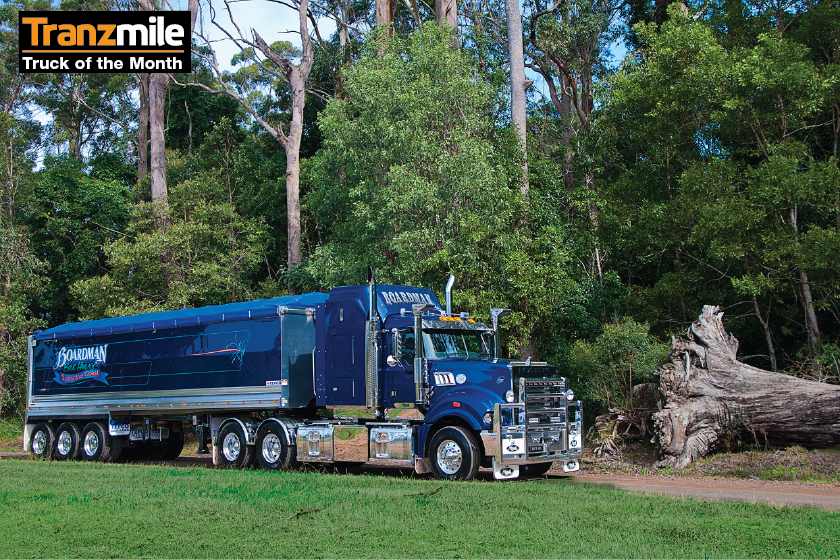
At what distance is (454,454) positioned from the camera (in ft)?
47.0

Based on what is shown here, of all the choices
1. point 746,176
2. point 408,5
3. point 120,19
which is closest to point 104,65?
point 120,19

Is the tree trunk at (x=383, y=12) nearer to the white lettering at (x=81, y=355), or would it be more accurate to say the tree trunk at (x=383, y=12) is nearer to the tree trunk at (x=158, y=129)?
the tree trunk at (x=158, y=129)

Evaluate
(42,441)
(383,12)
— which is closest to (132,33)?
(383,12)

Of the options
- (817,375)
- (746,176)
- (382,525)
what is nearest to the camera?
(382,525)

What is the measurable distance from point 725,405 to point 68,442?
629 inches

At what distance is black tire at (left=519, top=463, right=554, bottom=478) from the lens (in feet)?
50.2

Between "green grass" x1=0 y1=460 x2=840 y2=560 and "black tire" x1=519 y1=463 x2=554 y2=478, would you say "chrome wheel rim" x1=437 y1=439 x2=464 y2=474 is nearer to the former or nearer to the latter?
"green grass" x1=0 y1=460 x2=840 y2=560

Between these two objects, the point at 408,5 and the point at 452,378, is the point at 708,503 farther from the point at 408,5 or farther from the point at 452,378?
the point at 408,5

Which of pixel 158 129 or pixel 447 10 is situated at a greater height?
pixel 447 10

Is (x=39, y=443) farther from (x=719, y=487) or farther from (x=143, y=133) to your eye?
(x=143, y=133)

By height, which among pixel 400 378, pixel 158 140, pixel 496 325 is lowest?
pixel 400 378

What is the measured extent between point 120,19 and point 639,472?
2558 cm

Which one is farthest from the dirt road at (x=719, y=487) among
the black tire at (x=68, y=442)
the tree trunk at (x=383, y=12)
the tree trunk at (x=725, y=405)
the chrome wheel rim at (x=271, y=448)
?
the tree trunk at (x=383, y=12)

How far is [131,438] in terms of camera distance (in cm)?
2031
